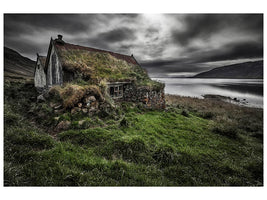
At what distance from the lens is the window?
10.8 meters

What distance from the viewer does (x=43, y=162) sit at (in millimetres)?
3230

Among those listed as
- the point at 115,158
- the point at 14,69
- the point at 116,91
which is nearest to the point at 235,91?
the point at 116,91

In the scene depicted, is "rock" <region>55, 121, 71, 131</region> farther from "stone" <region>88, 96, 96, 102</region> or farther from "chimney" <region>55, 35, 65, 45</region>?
"chimney" <region>55, 35, 65, 45</region>

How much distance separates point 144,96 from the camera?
10836 mm

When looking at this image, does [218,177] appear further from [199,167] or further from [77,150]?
[77,150]

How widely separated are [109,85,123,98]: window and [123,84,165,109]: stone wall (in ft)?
1.51

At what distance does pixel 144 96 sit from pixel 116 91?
2886mm

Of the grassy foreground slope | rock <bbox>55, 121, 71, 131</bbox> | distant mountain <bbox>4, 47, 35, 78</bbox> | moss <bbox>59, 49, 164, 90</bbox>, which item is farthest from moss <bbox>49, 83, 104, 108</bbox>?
distant mountain <bbox>4, 47, 35, 78</bbox>

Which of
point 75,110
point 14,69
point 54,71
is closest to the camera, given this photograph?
point 75,110

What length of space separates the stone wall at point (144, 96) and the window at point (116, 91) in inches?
18.1

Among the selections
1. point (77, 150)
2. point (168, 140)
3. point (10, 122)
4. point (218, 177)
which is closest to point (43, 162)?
point (77, 150)

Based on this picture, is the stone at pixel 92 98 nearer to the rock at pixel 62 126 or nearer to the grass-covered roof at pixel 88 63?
the rock at pixel 62 126

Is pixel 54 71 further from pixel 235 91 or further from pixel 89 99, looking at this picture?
pixel 235 91

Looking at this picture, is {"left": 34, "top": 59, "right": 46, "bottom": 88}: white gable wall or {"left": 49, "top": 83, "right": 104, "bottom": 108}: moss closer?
{"left": 49, "top": 83, "right": 104, "bottom": 108}: moss
